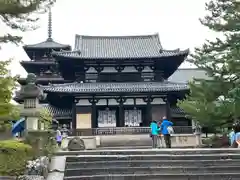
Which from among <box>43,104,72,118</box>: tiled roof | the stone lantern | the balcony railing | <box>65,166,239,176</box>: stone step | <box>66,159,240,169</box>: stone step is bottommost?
<box>65,166,239,176</box>: stone step

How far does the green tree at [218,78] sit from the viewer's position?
1839 cm

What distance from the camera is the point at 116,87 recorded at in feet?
99.0

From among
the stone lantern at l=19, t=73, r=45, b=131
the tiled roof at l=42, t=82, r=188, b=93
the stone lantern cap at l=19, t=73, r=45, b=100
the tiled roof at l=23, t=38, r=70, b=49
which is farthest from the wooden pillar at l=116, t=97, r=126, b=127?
the stone lantern cap at l=19, t=73, r=45, b=100

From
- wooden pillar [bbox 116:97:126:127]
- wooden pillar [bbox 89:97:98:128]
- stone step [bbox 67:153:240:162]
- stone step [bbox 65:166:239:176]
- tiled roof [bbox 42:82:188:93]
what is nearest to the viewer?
stone step [bbox 65:166:239:176]

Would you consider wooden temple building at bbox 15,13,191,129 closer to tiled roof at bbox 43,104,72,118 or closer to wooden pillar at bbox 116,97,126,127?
wooden pillar at bbox 116,97,126,127

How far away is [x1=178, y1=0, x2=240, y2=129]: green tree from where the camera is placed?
60.3ft

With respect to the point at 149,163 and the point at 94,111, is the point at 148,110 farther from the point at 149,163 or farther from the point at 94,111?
the point at 149,163

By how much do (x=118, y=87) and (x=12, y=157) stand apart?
2125 cm

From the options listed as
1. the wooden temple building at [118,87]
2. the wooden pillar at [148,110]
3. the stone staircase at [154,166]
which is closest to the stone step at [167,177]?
the stone staircase at [154,166]

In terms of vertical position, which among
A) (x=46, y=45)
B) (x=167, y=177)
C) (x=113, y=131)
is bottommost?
(x=167, y=177)

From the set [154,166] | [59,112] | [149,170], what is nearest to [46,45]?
[59,112]

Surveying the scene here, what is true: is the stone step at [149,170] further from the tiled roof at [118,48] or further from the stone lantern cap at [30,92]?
the tiled roof at [118,48]

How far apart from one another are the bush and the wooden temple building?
19835 mm

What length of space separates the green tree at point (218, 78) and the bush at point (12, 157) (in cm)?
1069
